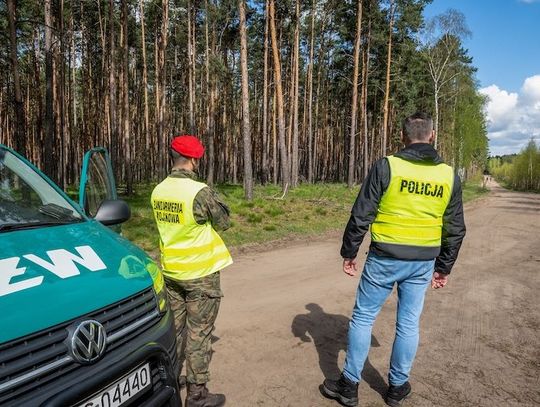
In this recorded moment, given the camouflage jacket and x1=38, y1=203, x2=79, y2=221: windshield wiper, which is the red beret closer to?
the camouflage jacket

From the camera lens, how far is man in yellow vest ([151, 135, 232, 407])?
309 centimetres

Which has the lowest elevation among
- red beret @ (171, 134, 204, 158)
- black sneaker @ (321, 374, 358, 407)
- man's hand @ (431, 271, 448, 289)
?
black sneaker @ (321, 374, 358, 407)

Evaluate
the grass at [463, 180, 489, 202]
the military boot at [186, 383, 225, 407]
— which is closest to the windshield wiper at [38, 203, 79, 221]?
the military boot at [186, 383, 225, 407]

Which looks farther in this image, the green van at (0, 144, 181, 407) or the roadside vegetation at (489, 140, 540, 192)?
the roadside vegetation at (489, 140, 540, 192)

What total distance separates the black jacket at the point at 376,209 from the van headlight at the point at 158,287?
1.39 m

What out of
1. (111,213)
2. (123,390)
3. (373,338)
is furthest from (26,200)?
(373,338)

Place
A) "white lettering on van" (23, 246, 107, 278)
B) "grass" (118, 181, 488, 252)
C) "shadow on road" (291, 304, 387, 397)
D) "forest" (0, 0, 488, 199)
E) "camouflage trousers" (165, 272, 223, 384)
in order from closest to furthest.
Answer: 1. "white lettering on van" (23, 246, 107, 278)
2. "camouflage trousers" (165, 272, 223, 384)
3. "shadow on road" (291, 304, 387, 397)
4. "grass" (118, 181, 488, 252)
5. "forest" (0, 0, 488, 199)

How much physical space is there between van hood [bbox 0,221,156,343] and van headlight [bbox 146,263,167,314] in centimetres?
4

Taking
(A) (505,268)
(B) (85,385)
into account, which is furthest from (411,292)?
(A) (505,268)

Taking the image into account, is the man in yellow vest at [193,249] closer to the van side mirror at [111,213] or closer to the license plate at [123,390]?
the van side mirror at [111,213]

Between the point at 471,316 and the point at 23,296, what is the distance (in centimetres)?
510

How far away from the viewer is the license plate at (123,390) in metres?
1.82

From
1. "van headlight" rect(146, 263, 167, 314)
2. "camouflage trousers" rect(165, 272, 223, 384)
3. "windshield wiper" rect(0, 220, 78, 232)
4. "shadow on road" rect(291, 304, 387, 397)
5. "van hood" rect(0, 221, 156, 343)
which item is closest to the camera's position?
"van hood" rect(0, 221, 156, 343)

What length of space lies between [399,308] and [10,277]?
8.82 feet
